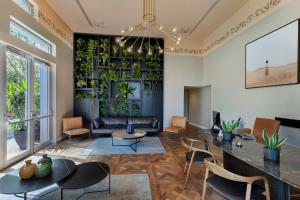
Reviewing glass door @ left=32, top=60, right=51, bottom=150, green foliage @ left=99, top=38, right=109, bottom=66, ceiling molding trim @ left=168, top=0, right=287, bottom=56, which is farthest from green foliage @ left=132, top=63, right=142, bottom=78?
glass door @ left=32, top=60, right=51, bottom=150

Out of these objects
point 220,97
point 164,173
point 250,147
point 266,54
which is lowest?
point 164,173

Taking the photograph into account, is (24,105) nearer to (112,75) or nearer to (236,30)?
(112,75)

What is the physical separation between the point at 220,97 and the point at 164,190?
415 centimetres

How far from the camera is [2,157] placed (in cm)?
301

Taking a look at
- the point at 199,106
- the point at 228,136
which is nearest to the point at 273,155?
the point at 228,136

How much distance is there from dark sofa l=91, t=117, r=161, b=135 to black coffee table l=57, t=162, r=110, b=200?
3177mm

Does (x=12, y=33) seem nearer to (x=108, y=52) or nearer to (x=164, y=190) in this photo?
(x=108, y=52)

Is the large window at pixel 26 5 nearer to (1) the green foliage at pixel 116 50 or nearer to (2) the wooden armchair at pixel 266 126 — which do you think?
(1) the green foliage at pixel 116 50

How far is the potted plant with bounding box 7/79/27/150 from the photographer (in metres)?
3.35

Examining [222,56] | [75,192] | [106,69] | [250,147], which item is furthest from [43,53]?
[222,56]

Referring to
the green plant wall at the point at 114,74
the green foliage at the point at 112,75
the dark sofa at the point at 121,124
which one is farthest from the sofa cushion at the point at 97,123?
the green foliage at the point at 112,75

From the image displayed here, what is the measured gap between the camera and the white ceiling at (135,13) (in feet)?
14.0

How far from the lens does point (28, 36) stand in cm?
385

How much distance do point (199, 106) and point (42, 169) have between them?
7.05 m
